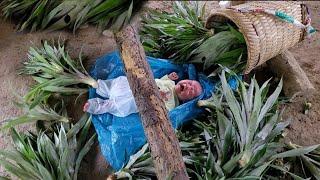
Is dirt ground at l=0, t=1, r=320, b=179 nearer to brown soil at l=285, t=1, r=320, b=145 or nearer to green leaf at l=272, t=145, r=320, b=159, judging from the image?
brown soil at l=285, t=1, r=320, b=145

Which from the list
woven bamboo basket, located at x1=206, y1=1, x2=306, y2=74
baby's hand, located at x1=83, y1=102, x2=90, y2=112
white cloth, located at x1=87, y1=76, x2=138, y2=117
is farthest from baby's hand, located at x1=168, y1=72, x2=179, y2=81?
baby's hand, located at x1=83, y1=102, x2=90, y2=112

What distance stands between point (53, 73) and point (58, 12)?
24.7 inches

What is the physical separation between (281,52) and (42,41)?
5.08 feet

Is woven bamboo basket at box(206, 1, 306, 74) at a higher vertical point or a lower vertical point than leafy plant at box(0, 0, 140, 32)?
lower

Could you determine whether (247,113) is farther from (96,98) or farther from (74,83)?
(74,83)

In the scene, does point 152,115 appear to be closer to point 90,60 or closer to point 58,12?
point 90,60

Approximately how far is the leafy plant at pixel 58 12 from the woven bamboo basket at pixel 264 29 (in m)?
0.76

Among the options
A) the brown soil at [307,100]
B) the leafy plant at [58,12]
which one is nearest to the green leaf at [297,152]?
the brown soil at [307,100]

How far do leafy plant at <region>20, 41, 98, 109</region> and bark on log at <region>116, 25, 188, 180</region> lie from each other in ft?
1.58

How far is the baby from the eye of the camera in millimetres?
2199

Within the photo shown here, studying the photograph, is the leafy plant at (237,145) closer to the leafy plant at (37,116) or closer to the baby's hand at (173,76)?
the baby's hand at (173,76)

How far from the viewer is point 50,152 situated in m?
1.92

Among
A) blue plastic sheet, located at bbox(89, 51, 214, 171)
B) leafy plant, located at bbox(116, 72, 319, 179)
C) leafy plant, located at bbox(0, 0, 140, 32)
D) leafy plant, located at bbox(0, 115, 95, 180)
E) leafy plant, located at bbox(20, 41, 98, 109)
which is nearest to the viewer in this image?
leafy plant, located at bbox(116, 72, 319, 179)

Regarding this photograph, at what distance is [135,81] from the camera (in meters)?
1.77
